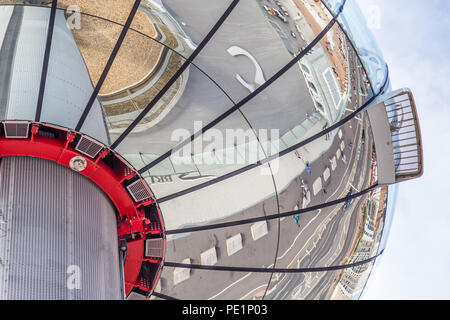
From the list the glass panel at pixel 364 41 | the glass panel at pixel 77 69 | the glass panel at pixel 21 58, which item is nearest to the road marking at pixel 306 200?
the glass panel at pixel 364 41

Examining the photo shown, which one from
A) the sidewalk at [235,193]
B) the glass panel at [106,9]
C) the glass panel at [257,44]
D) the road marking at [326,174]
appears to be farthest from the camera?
the road marking at [326,174]

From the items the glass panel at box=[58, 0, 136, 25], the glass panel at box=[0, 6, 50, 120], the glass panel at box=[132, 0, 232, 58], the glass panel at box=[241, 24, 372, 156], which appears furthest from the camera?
the glass panel at box=[241, 24, 372, 156]

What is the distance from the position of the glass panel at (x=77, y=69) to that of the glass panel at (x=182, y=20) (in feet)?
1.91

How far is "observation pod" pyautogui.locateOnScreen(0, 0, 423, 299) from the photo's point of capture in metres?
8.98

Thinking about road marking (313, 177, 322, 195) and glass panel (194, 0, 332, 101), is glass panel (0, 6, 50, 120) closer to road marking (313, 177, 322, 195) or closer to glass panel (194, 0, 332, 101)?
glass panel (194, 0, 332, 101)

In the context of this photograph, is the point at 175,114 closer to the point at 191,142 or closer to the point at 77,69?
the point at 191,142

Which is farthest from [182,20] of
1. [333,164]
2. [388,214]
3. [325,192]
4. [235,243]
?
[388,214]

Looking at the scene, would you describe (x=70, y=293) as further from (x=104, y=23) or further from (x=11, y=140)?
(x=104, y=23)

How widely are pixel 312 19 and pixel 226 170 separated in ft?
9.51

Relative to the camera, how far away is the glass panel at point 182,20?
10023 mm

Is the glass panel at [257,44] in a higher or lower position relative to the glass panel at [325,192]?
higher

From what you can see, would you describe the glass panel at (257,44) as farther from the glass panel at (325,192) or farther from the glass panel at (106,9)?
the glass panel at (325,192)

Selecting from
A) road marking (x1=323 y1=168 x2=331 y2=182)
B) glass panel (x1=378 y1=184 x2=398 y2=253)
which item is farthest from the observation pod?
glass panel (x1=378 y1=184 x2=398 y2=253)

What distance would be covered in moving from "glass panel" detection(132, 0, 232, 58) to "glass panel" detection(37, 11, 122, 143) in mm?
583
